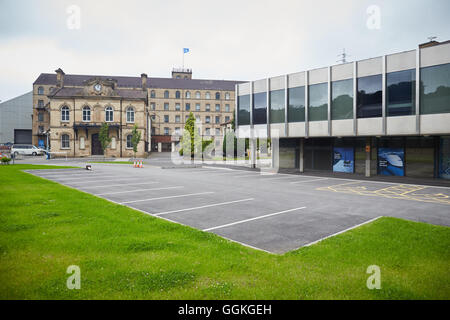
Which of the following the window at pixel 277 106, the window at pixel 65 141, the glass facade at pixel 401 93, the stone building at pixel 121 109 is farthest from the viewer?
the stone building at pixel 121 109

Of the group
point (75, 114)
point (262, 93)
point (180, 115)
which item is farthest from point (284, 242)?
point (180, 115)

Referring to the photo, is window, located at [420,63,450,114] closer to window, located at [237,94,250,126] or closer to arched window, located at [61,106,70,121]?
window, located at [237,94,250,126]

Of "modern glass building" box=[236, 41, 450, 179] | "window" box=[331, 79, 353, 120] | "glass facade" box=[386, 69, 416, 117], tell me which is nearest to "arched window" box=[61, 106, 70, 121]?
"modern glass building" box=[236, 41, 450, 179]

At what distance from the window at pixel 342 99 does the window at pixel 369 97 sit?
0.63 metres

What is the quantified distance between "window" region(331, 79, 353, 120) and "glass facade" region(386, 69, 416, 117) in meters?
2.63

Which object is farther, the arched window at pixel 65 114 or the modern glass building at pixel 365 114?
the arched window at pixel 65 114

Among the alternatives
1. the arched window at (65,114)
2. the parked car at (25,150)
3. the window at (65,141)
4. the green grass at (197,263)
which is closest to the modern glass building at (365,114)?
the green grass at (197,263)

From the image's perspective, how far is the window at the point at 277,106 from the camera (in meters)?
26.8

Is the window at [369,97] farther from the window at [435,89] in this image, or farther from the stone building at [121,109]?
the stone building at [121,109]

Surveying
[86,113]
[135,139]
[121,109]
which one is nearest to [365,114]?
[135,139]

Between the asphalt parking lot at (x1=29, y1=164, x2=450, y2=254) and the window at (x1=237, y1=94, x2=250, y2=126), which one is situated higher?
the window at (x1=237, y1=94, x2=250, y2=126)

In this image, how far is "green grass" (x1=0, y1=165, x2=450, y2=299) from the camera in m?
4.48

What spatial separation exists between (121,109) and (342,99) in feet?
145

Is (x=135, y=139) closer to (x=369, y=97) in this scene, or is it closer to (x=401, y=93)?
(x=369, y=97)
